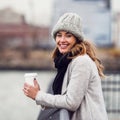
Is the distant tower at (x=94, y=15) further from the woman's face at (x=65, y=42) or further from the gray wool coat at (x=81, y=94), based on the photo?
the gray wool coat at (x=81, y=94)

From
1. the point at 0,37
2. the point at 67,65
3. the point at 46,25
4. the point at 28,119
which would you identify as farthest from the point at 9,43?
the point at 67,65

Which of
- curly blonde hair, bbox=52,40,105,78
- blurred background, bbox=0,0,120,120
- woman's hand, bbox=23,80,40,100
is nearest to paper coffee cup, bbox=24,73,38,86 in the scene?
woman's hand, bbox=23,80,40,100

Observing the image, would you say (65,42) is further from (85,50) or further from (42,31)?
(42,31)

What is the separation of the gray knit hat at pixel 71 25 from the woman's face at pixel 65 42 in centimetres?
3

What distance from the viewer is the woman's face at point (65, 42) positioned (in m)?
3.62

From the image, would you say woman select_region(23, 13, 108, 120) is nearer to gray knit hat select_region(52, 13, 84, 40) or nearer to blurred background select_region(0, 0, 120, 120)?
gray knit hat select_region(52, 13, 84, 40)

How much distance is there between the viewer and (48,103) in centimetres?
352

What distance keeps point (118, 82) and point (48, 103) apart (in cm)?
615

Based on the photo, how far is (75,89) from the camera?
136 inches

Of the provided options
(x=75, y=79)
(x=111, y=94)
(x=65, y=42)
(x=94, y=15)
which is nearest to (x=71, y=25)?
(x=65, y=42)

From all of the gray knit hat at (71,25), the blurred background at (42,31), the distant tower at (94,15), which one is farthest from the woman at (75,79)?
the distant tower at (94,15)

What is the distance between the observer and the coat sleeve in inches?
136

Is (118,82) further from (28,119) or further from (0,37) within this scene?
(0,37)

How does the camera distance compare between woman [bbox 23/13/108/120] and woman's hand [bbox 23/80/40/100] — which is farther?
woman's hand [bbox 23/80/40/100]
